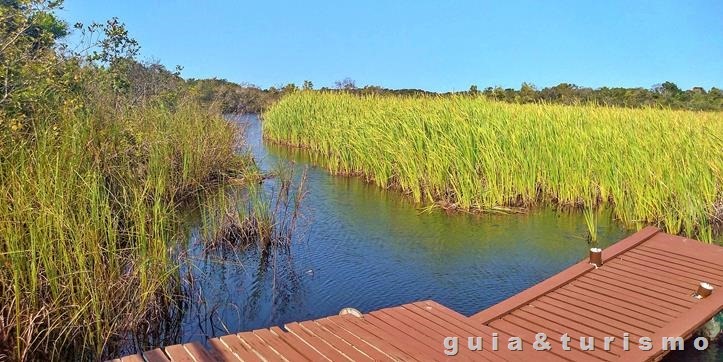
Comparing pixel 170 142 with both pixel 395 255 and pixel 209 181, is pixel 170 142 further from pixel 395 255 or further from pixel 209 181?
pixel 395 255

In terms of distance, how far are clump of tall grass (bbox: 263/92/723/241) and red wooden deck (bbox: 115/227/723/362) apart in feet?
7.27

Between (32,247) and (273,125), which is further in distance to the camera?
(273,125)

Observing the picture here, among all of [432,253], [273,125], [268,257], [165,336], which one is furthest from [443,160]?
[273,125]

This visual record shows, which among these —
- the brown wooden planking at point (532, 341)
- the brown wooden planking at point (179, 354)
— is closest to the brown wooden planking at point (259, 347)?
the brown wooden planking at point (179, 354)

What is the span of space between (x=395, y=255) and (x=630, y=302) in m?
2.62

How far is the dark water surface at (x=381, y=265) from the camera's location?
450 centimetres

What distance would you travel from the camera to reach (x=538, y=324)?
3533mm

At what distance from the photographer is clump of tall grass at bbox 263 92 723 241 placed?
697 centimetres

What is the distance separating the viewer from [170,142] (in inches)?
297

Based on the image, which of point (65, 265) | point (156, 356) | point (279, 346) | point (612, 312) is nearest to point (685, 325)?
point (612, 312)

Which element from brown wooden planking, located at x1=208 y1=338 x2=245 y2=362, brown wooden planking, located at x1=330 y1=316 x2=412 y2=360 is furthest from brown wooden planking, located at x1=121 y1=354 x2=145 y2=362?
brown wooden planking, located at x1=330 y1=316 x2=412 y2=360

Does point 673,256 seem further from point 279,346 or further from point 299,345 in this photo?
point 279,346

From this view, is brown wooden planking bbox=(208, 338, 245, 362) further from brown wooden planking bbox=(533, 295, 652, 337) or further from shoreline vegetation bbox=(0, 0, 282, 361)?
brown wooden planking bbox=(533, 295, 652, 337)

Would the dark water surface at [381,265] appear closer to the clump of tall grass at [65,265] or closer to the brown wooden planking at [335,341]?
the clump of tall grass at [65,265]
